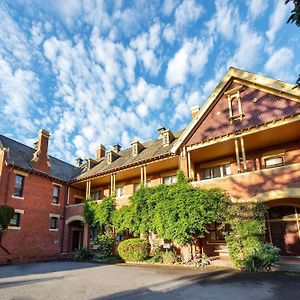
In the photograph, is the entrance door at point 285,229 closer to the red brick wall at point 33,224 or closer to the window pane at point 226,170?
the window pane at point 226,170

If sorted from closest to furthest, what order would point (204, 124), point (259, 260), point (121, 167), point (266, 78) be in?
1. point (259, 260)
2. point (266, 78)
3. point (204, 124)
4. point (121, 167)

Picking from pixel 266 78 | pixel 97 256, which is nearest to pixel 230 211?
pixel 266 78

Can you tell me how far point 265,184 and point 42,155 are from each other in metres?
19.8

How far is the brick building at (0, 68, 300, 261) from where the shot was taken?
15.0m

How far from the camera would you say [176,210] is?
15969 mm

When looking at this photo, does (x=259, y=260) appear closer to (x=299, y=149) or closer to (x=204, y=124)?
(x=299, y=149)

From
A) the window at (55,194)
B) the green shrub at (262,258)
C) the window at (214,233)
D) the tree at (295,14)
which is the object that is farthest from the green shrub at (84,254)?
the tree at (295,14)

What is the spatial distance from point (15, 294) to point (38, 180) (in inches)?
638

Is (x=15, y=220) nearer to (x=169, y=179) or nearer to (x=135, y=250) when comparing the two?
(x=135, y=250)

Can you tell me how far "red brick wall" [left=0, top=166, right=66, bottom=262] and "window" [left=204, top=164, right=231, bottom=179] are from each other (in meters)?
14.4

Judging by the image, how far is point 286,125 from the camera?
583 inches

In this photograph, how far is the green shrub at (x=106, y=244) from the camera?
20266mm

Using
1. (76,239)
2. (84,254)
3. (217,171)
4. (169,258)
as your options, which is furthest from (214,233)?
(76,239)

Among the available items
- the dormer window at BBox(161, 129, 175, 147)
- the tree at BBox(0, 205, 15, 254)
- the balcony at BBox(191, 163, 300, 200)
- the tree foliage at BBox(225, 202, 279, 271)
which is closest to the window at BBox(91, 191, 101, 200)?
the tree at BBox(0, 205, 15, 254)
